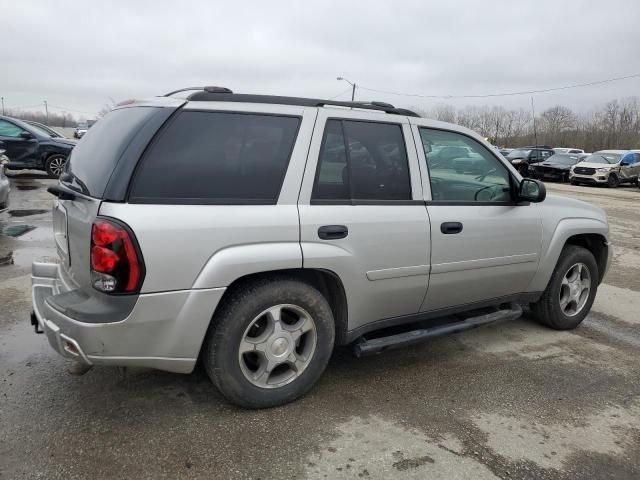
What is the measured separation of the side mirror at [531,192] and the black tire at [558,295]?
852mm

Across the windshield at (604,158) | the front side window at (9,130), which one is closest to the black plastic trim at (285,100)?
the front side window at (9,130)

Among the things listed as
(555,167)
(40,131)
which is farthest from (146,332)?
(555,167)

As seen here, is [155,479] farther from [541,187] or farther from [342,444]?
[541,187]

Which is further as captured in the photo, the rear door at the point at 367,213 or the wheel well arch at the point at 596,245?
the wheel well arch at the point at 596,245

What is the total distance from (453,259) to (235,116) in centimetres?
175

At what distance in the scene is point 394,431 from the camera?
112 inches

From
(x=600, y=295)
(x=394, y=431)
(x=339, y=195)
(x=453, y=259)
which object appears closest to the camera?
(x=394, y=431)

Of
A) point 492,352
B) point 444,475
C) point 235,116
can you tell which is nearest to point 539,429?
point 444,475

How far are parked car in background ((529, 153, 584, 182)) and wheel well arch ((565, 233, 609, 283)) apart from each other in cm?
2277

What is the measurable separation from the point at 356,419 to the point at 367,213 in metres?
1.22

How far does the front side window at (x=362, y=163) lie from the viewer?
10.0 ft

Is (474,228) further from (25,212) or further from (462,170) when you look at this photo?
(25,212)

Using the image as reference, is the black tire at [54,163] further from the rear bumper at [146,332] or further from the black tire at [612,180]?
the black tire at [612,180]

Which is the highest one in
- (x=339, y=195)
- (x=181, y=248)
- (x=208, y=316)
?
(x=339, y=195)
